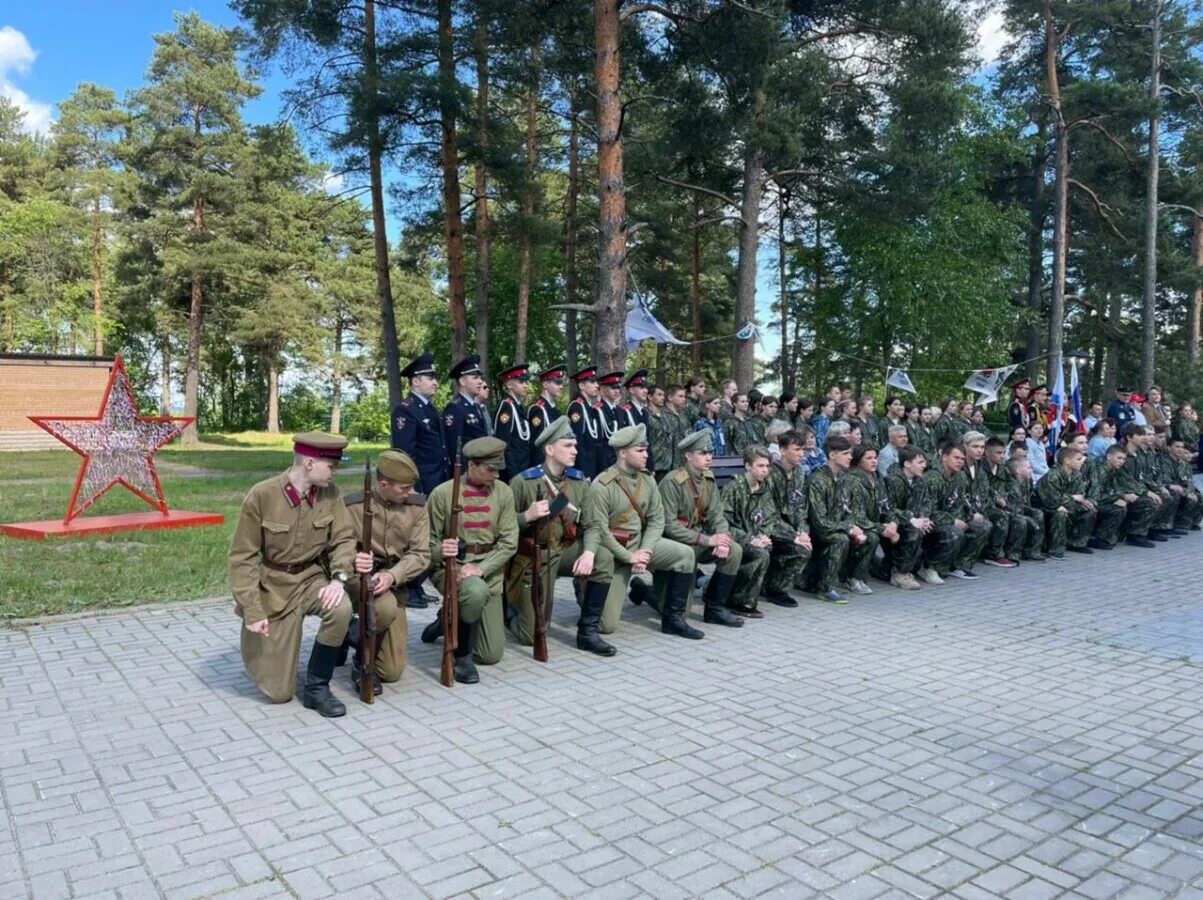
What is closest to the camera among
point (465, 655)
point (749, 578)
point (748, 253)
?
point (465, 655)

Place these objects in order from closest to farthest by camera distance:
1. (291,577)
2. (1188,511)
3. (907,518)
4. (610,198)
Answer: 1. (291,577)
2. (907,518)
3. (610,198)
4. (1188,511)

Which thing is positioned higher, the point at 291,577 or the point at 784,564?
the point at 291,577

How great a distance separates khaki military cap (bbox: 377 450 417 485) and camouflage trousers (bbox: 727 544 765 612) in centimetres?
315

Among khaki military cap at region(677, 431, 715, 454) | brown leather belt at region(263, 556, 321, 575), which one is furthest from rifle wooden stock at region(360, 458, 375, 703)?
khaki military cap at region(677, 431, 715, 454)

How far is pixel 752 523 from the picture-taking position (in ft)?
24.8

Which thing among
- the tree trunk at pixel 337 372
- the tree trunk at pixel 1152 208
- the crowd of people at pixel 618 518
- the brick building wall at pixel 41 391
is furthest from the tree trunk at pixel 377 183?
the tree trunk at pixel 337 372

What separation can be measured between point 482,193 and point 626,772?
60.3ft

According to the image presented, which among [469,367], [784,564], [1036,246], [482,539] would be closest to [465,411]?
[469,367]

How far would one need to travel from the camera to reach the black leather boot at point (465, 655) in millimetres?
5457

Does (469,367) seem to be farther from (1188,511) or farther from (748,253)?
(748,253)

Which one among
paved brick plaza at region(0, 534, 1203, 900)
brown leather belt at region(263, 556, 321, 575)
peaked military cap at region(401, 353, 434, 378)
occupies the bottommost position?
paved brick plaza at region(0, 534, 1203, 900)

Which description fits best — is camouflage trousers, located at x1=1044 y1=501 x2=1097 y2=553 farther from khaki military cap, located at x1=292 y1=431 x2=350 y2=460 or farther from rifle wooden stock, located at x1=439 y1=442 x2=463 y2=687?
khaki military cap, located at x1=292 y1=431 x2=350 y2=460

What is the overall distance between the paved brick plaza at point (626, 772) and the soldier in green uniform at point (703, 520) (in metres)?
0.61

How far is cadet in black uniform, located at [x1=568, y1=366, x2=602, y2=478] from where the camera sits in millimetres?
9336
